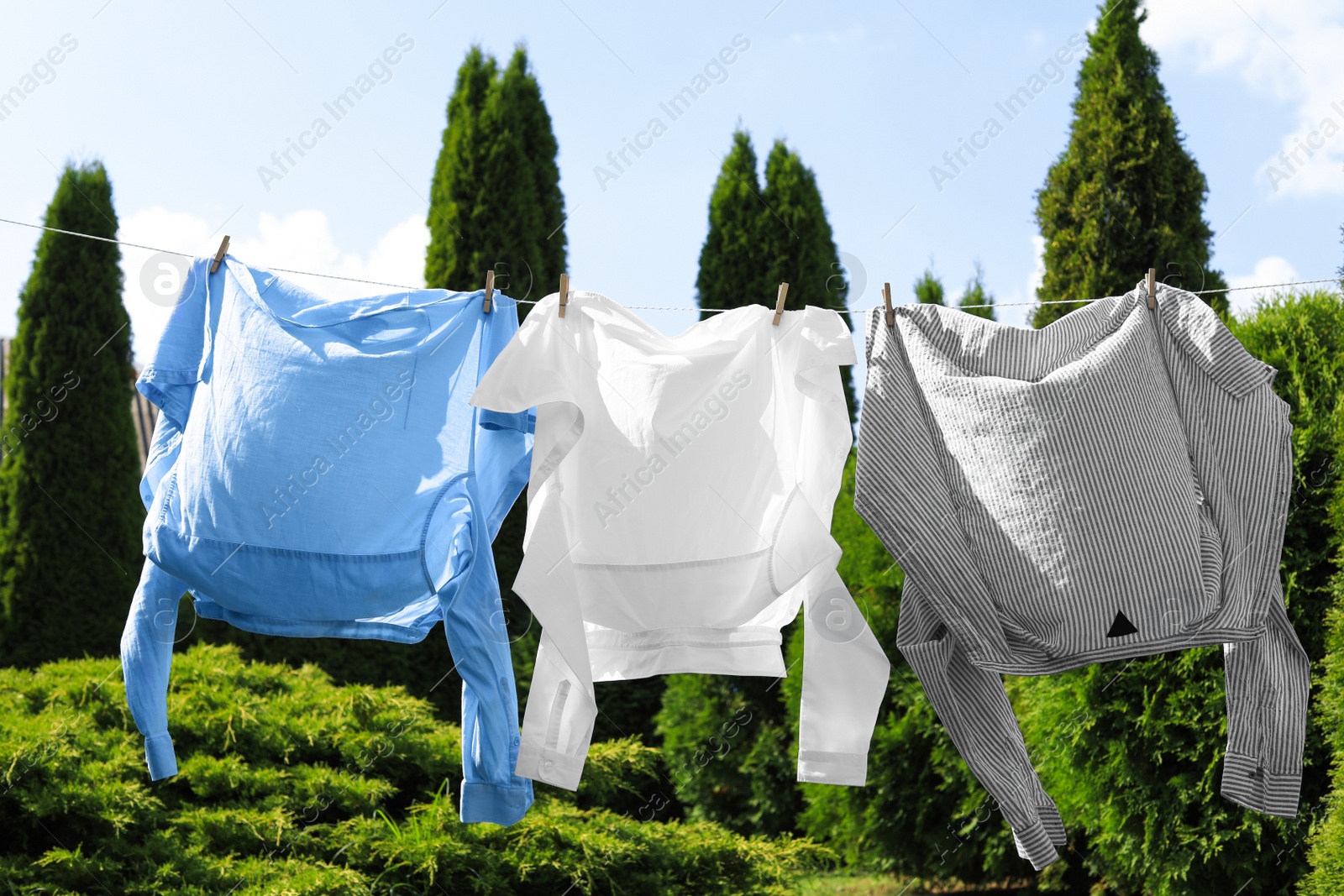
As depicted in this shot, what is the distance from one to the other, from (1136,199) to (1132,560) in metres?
2.94

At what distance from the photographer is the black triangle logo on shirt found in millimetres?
1979

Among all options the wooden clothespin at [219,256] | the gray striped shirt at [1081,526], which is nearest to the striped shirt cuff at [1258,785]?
the gray striped shirt at [1081,526]

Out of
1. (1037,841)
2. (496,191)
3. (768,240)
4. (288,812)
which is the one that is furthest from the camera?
(768,240)

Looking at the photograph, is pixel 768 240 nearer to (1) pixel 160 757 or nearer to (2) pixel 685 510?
(2) pixel 685 510

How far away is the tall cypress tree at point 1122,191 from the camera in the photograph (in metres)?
4.30

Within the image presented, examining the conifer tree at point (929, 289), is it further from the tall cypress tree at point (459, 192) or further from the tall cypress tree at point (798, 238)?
the tall cypress tree at point (459, 192)

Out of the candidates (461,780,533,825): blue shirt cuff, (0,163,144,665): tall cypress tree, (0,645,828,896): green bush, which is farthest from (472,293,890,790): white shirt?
(0,163,144,665): tall cypress tree

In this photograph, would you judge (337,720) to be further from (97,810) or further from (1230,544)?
(1230,544)

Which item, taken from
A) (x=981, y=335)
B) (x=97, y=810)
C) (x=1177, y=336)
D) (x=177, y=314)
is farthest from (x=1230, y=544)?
(x=97, y=810)

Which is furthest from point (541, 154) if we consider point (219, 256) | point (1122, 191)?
point (219, 256)

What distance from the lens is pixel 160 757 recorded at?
2205 millimetres

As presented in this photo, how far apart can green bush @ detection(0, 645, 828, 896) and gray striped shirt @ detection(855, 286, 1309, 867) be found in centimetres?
171

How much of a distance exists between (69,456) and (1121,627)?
19.5ft

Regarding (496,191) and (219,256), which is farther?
(496,191)
